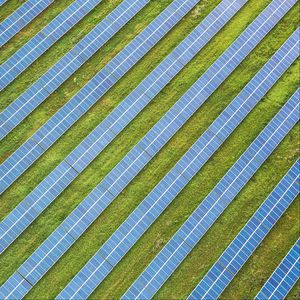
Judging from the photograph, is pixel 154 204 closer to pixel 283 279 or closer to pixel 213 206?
pixel 213 206

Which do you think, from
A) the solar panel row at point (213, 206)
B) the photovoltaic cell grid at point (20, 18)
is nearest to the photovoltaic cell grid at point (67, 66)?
the photovoltaic cell grid at point (20, 18)

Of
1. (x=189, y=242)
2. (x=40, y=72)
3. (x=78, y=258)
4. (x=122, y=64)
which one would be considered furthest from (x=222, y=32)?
(x=78, y=258)

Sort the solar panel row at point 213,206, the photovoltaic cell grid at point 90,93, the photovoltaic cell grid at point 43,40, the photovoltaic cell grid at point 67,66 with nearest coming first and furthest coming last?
1. the solar panel row at point 213,206
2. the photovoltaic cell grid at point 90,93
3. the photovoltaic cell grid at point 67,66
4. the photovoltaic cell grid at point 43,40

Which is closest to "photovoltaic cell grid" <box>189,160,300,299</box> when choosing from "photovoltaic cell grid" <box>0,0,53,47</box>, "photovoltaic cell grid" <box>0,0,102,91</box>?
"photovoltaic cell grid" <box>0,0,102,91</box>

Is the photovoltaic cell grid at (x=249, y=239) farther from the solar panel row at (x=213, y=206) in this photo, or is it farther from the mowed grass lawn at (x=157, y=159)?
the solar panel row at (x=213, y=206)

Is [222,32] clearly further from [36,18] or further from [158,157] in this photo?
[36,18]

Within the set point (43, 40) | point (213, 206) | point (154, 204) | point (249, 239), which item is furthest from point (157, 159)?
point (43, 40)

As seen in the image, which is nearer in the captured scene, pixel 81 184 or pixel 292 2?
pixel 81 184
